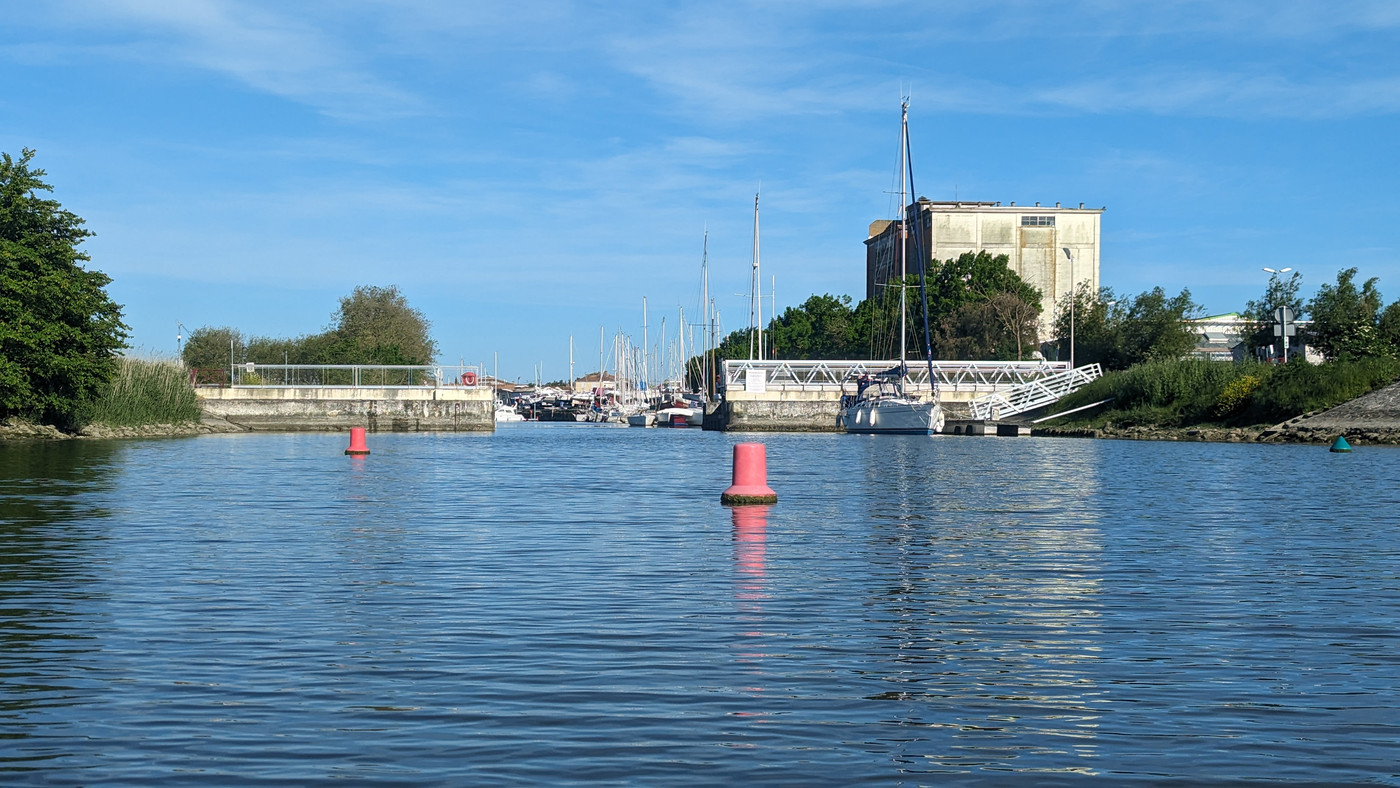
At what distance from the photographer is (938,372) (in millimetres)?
106250

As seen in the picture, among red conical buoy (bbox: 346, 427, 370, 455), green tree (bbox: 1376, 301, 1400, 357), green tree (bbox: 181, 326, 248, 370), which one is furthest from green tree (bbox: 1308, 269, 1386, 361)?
green tree (bbox: 181, 326, 248, 370)

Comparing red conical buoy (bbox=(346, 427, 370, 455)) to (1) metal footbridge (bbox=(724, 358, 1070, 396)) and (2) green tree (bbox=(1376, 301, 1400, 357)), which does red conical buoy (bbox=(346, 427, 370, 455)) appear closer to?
(2) green tree (bbox=(1376, 301, 1400, 357))

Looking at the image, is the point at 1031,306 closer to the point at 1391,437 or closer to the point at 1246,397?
the point at 1246,397

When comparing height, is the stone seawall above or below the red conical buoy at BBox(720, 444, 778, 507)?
above

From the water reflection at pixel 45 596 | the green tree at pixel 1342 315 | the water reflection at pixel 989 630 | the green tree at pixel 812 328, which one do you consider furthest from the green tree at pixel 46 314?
the green tree at pixel 812 328

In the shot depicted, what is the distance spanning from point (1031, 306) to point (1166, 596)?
10896 cm

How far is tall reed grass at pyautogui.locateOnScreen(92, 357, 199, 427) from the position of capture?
68125 millimetres

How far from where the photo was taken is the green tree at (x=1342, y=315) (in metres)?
76.4

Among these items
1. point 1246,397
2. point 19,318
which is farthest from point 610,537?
point 1246,397

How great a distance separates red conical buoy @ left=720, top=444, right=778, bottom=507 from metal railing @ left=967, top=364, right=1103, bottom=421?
65.5 metres

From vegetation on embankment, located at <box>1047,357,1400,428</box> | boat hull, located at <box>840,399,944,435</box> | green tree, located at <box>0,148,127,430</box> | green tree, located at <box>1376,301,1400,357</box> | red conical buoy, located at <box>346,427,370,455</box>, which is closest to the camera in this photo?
red conical buoy, located at <box>346,427,370,455</box>

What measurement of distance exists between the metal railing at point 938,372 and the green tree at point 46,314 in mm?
53684

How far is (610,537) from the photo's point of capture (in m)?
18.7

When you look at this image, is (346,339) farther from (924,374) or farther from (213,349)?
(924,374)
